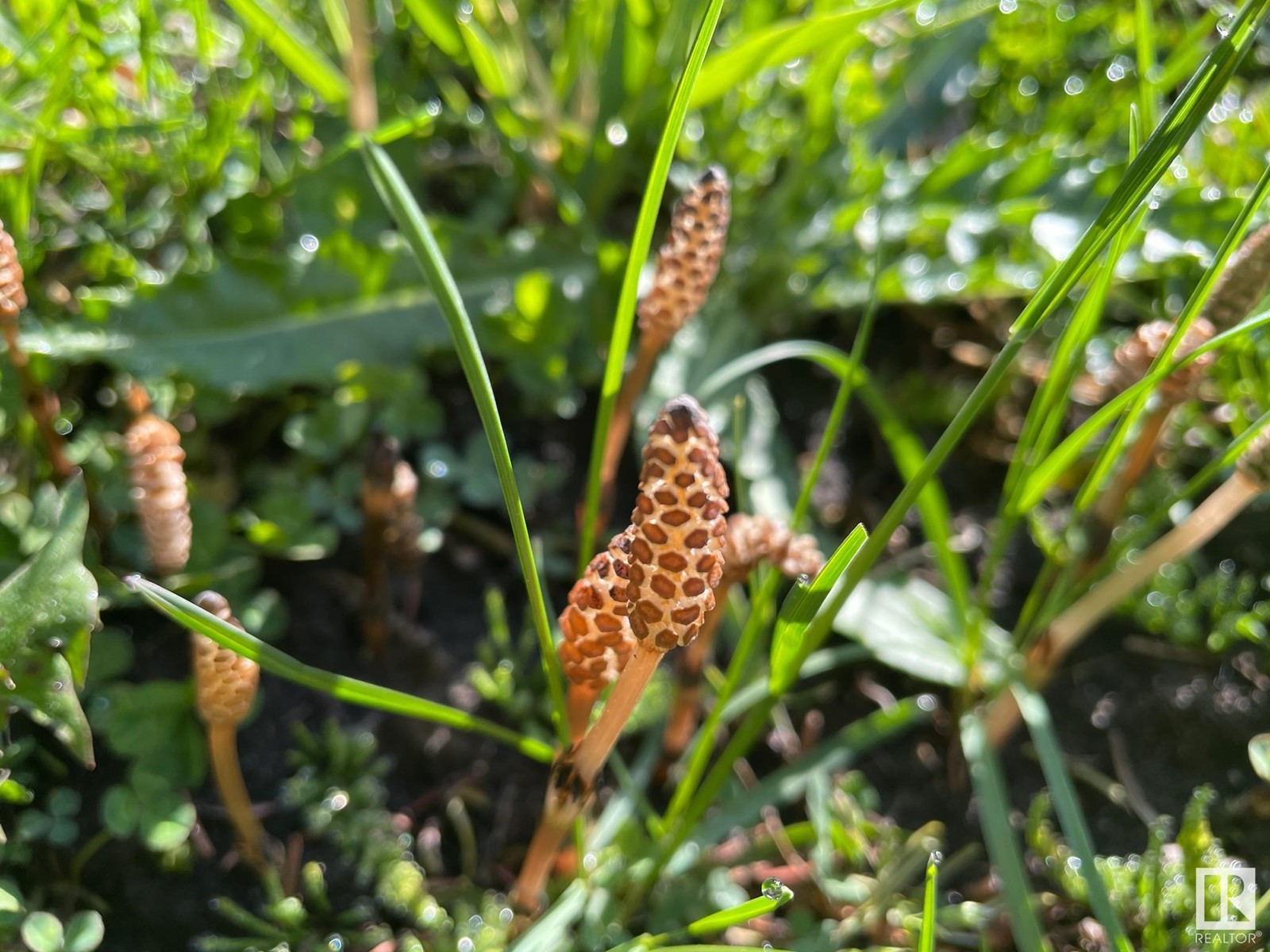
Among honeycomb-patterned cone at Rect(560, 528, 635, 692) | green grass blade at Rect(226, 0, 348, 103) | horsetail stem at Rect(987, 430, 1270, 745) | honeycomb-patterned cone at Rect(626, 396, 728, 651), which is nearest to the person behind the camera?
honeycomb-patterned cone at Rect(626, 396, 728, 651)

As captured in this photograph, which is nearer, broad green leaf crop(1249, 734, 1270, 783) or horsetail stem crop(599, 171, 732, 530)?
horsetail stem crop(599, 171, 732, 530)

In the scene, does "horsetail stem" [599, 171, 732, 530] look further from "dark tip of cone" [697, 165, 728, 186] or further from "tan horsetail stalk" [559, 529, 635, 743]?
"tan horsetail stalk" [559, 529, 635, 743]

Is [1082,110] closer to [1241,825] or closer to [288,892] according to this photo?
[1241,825]

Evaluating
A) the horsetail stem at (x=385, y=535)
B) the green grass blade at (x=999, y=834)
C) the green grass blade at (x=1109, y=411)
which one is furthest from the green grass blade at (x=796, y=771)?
the horsetail stem at (x=385, y=535)

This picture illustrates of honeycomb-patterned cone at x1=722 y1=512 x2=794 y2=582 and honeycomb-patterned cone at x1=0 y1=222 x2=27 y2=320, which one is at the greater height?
honeycomb-patterned cone at x1=0 y1=222 x2=27 y2=320

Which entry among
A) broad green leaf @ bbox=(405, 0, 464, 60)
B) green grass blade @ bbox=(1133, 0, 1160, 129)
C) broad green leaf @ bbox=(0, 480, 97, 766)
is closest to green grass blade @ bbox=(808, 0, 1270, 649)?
green grass blade @ bbox=(1133, 0, 1160, 129)

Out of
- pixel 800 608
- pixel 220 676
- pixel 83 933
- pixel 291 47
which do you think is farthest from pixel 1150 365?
pixel 83 933
